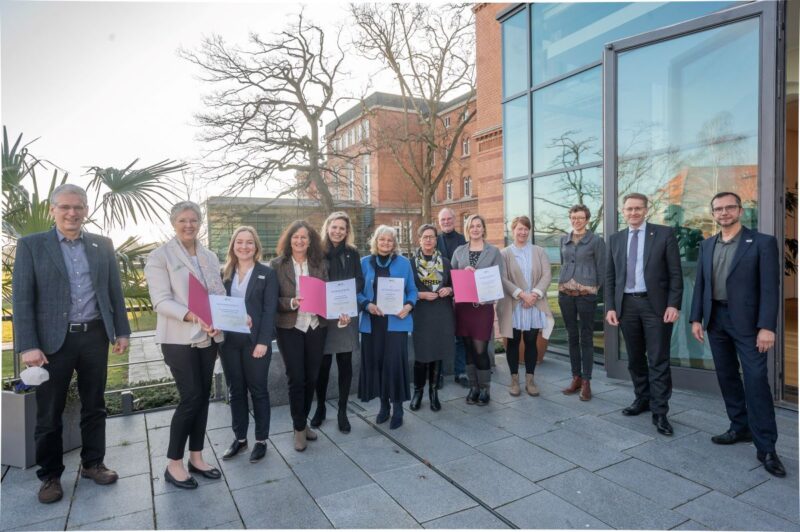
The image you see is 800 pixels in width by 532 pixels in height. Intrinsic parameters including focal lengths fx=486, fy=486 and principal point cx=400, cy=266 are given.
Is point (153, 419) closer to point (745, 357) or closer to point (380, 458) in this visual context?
point (380, 458)

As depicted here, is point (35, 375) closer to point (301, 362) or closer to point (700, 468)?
point (301, 362)

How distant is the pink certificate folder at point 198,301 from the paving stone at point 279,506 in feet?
3.97

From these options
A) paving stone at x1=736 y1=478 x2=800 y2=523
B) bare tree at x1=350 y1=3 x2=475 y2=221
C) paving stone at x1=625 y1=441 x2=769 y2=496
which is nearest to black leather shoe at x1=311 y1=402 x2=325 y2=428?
paving stone at x1=625 y1=441 x2=769 y2=496

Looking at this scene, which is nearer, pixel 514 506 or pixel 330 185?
pixel 514 506

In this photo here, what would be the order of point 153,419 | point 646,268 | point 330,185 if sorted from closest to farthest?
1. point 646,268
2. point 153,419
3. point 330,185

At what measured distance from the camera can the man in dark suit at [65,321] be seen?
320 centimetres

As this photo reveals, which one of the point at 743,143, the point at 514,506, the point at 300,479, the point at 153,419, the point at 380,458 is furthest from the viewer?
the point at 743,143

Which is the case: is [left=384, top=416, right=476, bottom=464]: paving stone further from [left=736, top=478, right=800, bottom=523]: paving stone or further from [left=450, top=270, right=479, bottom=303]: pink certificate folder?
[left=736, top=478, right=800, bottom=523]: paving stone

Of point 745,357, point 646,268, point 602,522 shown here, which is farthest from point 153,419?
point 745,357

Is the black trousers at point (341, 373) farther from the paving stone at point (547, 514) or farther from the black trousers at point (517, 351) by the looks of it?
the black trousers at point (517, 351)

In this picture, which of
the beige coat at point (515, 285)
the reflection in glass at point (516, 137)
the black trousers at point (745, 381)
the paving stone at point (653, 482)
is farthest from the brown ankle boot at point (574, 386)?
the reflection in glass at point (516, 137)

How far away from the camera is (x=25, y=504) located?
3234 mm

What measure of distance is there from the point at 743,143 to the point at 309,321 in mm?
4872

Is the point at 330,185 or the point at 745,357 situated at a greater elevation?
the point at 330,185
